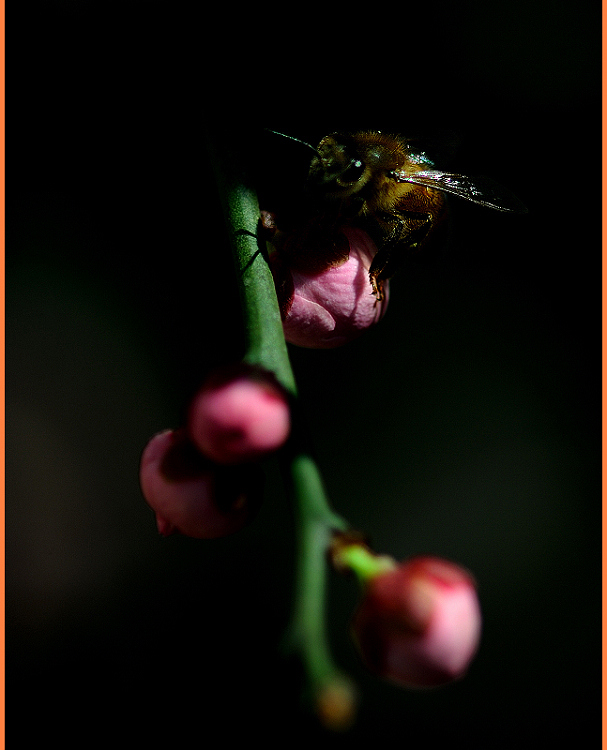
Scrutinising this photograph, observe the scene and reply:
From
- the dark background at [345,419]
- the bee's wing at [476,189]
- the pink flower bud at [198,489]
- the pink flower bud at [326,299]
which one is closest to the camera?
the pink flower bud at [198,489]

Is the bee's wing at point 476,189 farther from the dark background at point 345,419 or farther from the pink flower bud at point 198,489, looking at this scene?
the pink flower bud at point 198,489

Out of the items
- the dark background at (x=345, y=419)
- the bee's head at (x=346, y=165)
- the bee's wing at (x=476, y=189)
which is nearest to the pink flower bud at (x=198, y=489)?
the bee's head at (x=346, y=165)

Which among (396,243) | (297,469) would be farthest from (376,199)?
(297,469)

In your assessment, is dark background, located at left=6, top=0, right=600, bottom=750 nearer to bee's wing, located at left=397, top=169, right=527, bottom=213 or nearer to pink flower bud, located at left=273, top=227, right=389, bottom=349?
bee's wing, located at left=397, top=169, right=527, bottom=213

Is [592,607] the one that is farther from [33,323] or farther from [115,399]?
[33,323]

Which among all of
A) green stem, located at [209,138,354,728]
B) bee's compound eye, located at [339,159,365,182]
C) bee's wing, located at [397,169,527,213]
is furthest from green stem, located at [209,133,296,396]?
bee's wing, located at [397,169,527,213]

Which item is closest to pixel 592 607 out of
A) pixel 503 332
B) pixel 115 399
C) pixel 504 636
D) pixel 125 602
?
pixel 504 636
